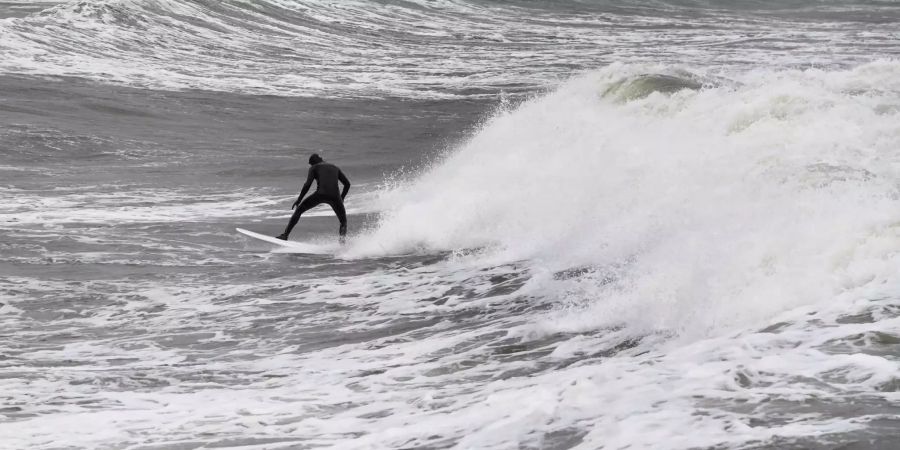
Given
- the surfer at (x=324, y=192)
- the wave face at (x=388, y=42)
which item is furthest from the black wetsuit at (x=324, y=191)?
the wave face at (x=388, y=42)

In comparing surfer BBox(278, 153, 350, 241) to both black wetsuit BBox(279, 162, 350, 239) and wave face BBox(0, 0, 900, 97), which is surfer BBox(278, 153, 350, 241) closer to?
black wetsuit BBox(279, 162, 350, 239)

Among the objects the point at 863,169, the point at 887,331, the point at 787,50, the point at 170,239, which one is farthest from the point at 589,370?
the point at 787,50

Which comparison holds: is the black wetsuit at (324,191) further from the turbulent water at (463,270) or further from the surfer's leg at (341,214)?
the turbulent water at (463,270)

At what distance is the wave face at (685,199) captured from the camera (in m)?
7.76

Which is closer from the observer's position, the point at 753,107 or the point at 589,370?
the point at 589,370

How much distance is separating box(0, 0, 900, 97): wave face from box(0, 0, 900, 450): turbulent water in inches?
133

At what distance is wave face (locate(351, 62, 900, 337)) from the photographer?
25.5 feet

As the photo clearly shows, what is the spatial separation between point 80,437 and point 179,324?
3167mm

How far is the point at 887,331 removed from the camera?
6.09m

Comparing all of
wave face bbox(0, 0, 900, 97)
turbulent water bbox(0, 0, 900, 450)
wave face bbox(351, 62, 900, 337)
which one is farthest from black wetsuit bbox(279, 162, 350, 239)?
wave face bbox(0, 0, 900, 97)

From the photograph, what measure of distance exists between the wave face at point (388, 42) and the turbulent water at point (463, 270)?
3368 mm

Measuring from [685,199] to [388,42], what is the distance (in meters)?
29.3

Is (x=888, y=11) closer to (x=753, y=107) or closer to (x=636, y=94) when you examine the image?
(x=636, y=94)

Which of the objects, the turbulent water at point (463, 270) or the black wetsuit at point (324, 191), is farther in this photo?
the black wetsuit at point (324, 191)
